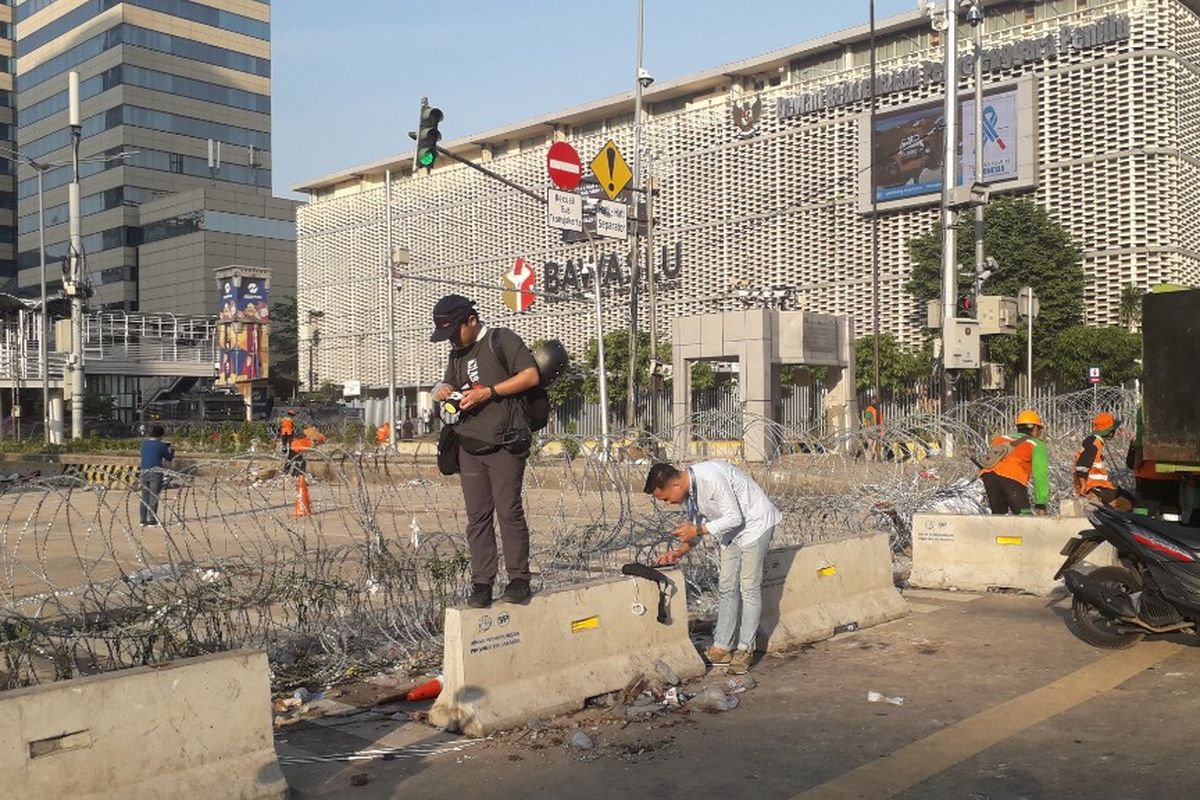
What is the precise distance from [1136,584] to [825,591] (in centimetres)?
227

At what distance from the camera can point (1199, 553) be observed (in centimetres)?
782

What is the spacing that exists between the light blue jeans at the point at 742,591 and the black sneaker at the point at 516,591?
5.36ft

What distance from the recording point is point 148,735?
17.5ft

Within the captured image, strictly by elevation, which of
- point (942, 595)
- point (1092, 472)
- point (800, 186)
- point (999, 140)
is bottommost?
point (942, 595)

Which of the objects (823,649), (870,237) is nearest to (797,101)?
(870,237)

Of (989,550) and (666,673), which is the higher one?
(989,550)

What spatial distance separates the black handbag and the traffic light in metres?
10.9

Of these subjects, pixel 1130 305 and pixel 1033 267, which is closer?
pixel 1130 305

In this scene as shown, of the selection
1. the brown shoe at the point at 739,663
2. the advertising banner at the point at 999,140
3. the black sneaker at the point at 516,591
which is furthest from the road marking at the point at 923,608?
the advertising banner at the point at 999,140

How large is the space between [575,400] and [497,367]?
4871 centimetres

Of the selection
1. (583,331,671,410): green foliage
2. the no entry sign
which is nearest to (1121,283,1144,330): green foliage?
(583,331,671,410): green foliage

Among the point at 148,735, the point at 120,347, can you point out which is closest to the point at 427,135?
the point at 148,735

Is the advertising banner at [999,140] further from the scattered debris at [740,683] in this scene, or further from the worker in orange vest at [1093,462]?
the scattered debris at [740,683]

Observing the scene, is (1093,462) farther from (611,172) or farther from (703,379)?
(703,379)
